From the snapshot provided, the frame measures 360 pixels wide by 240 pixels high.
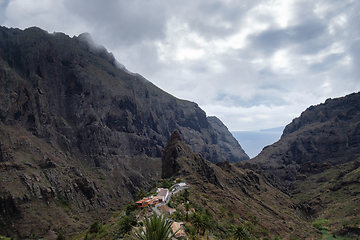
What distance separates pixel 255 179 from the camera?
371ft

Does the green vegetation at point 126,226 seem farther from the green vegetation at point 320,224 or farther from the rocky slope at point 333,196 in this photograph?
the green vegetation at point 320,224

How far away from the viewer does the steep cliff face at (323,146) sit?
160750 millimetres

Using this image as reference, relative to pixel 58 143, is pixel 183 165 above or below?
below

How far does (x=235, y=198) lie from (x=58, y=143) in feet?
433

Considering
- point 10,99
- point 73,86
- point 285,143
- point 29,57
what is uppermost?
point 29,57

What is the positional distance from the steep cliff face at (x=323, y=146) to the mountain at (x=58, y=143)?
4345 inches

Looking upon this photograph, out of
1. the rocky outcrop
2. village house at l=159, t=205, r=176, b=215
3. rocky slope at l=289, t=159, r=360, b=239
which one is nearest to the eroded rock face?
the rocky outcrop

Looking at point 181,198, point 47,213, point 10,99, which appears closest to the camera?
point 181,198

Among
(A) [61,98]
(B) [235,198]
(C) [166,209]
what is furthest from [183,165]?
(A) [61,98]

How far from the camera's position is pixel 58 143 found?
147 meters

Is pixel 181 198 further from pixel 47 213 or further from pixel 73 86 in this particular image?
pixel 73 86

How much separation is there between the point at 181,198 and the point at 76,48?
199 m

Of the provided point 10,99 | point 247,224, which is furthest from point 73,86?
point 247,224

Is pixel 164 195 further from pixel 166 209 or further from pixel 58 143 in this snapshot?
pixel 58 143
